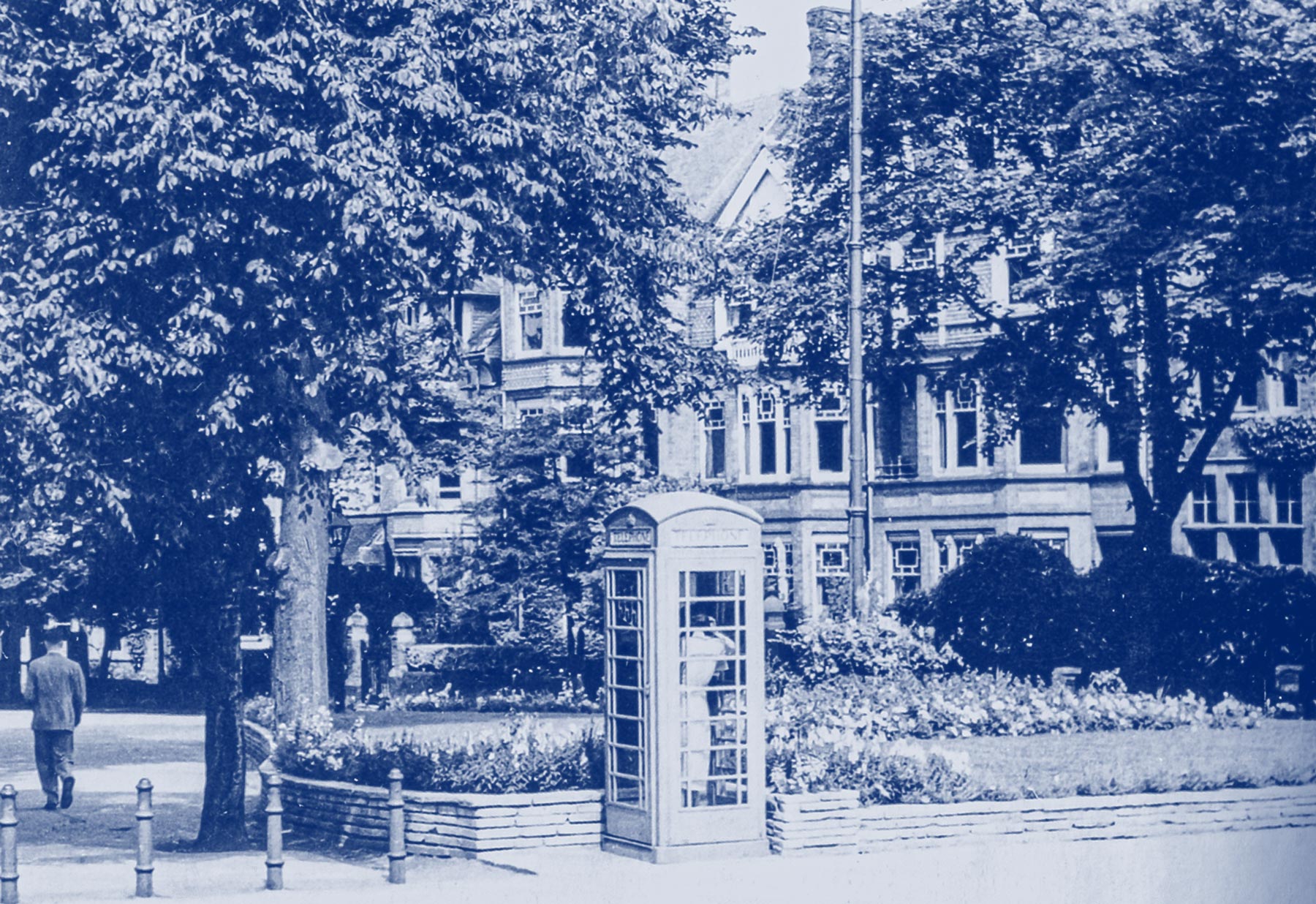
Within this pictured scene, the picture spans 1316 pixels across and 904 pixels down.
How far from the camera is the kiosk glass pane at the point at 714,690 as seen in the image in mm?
14516

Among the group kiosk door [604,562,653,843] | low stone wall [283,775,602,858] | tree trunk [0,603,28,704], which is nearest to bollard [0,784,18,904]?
low stone wall [283,775,602,858]

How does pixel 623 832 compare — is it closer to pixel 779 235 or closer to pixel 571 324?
pixel 571 324

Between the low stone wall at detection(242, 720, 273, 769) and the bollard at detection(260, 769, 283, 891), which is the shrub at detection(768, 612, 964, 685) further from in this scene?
the bollard at detection(260, 769, 283, 891)

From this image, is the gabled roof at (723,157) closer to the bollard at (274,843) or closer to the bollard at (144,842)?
the bollard at (274,843)

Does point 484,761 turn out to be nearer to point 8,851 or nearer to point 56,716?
point 8,851

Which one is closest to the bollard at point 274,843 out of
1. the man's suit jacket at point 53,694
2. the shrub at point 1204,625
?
the man's suit jacket at point 53,694

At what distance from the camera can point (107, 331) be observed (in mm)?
15570

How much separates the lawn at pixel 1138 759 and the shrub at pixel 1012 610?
5.77 meters

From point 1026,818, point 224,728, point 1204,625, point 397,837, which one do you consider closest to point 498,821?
point 397,837

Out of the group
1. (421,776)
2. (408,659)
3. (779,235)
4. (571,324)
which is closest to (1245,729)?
(571,324)

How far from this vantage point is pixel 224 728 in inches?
707

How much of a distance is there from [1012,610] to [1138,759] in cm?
1054

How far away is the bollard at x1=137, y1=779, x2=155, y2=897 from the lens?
13586 mm

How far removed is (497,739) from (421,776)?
723 mm
